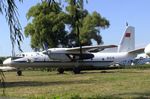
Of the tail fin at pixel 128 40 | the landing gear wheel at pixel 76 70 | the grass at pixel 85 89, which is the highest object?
the tail fin at pixel 128 40

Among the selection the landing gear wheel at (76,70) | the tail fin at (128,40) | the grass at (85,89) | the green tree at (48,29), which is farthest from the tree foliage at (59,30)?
the grass at (85,89)

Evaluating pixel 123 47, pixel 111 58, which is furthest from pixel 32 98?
pixel 123 47

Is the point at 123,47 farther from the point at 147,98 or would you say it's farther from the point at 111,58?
the point at 147,98

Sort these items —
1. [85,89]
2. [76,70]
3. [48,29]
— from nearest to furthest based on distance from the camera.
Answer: [85,89]
[76,70]
[48,29]

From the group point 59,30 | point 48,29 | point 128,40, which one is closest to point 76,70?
point 128,40

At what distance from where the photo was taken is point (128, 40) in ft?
197

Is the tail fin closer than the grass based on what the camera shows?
No

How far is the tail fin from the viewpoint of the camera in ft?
194

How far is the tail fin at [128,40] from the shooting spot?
59.2 meters

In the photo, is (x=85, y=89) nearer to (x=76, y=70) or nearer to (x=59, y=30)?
(x=76, y=70)

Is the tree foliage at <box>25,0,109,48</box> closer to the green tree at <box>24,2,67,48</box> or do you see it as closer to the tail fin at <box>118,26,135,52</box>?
the green tree at <box>24,2,67,48</box>

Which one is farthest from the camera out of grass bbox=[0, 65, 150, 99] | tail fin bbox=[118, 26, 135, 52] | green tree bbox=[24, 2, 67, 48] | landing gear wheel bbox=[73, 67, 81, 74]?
green tree bbox=[24, 2, 67, 48]

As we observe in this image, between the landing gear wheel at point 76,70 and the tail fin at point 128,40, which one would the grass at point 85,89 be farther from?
the tail fin at point 128,40

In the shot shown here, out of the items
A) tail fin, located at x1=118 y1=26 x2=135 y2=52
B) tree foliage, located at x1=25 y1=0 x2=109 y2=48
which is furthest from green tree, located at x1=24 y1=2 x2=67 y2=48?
tail fin, located at x1=118 y1=26 x2=135 y2=52
